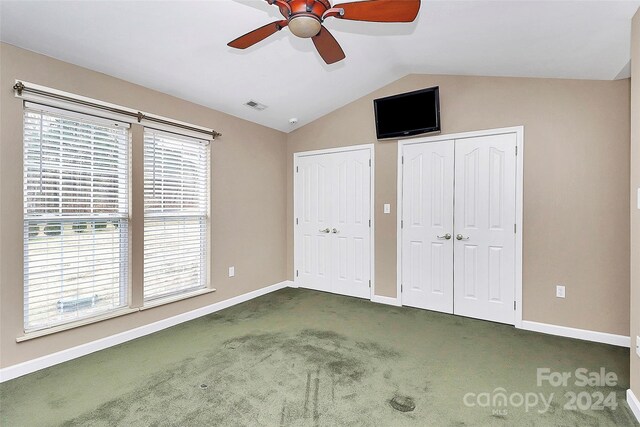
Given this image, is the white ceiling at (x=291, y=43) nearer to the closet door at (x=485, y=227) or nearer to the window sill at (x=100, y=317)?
the closet door at (x=485, y=227)

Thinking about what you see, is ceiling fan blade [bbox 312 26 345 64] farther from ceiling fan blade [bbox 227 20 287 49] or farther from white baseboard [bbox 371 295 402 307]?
white baseboard [bbox 371 295 402 307]

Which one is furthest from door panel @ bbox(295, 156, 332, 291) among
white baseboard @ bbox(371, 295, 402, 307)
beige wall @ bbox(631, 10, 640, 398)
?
beige wall @ bbox(631, 10, 640, 398)

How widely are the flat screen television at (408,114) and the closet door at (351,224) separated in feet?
1.44

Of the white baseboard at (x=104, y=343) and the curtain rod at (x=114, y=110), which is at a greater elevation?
the curtain rod at (x=114, y=110)

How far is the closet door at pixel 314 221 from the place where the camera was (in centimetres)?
453

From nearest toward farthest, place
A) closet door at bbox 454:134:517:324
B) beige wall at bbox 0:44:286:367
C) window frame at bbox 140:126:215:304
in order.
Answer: beige wall at bbox 0:44:286:367 < window frame at bbox 140:126:215:304 < closet door at bbox 454:134:517:324

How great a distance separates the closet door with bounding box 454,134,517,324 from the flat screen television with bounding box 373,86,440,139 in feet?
1.41

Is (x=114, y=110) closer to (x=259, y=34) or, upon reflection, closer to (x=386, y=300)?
(x=259, y=34)

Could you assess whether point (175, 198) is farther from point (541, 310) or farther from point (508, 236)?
point (541, 310)

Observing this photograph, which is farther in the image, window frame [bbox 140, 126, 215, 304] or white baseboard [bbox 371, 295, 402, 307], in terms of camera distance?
white baseboard [bbox 371, 295, 402, 307]

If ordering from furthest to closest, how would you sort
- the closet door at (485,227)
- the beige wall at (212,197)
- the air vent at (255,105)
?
the air vent at (255,105), the closet door at (485,227), the beige wall at (212,197)

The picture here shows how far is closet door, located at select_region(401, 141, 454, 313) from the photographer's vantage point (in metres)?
3.61

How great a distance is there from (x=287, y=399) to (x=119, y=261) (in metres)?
2.02

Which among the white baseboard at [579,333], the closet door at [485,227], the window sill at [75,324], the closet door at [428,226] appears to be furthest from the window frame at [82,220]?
the white baseboard at [579,333]
